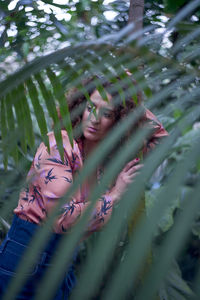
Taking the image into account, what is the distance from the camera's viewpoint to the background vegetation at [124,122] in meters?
0.20

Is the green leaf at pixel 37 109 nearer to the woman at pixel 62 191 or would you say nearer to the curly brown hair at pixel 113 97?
the curly brown hair at pixel 113 97

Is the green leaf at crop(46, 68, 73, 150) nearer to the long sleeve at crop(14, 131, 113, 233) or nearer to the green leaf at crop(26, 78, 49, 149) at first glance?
the green leaf at crop(26, 78, 49, 149)

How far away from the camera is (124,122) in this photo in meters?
0.35

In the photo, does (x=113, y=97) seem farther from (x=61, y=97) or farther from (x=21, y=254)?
(x=21, y=254)

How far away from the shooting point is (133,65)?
0.53m

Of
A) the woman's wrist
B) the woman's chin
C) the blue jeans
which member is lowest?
the blue jeans

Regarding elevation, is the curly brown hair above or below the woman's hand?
above

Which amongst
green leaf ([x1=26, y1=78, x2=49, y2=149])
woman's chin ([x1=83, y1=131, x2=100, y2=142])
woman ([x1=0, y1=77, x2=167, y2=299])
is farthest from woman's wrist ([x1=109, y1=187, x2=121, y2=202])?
green leaf ([x1=26, y1=78, x2=49, y2=149])

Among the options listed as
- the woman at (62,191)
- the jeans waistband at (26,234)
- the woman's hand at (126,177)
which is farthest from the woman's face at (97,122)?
the jeans waistband at (26,234)

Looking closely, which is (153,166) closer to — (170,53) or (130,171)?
(170,53)

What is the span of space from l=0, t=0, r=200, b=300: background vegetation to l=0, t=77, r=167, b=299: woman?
0.13 metres

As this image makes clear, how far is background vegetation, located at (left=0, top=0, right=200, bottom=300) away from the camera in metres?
0.20

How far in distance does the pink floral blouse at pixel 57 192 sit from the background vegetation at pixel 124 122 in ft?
0.39

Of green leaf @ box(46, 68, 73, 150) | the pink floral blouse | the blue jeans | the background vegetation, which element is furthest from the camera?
the blue jeans
